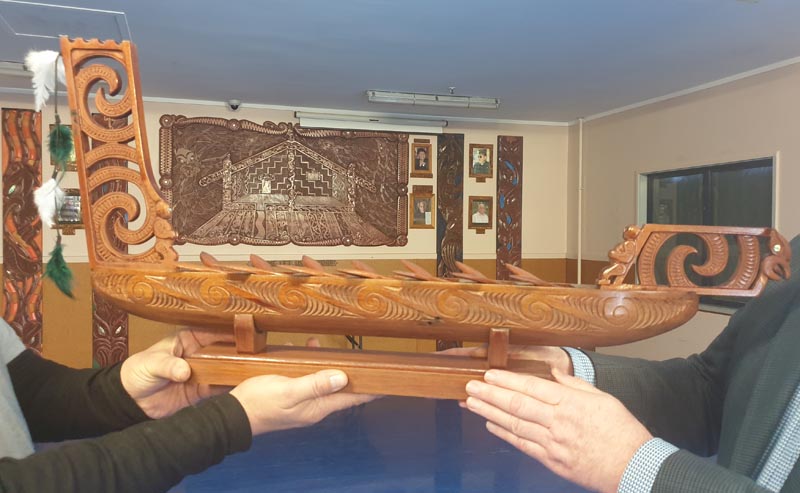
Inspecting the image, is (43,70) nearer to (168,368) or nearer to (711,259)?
(168,368)

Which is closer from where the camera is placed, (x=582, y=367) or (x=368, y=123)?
(x=582, y=367)

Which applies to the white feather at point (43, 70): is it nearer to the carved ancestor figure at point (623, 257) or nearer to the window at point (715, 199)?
the carved ancestor figure at point (623, 257)

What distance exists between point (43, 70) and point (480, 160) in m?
5.08

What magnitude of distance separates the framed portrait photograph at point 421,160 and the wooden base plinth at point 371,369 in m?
4.71

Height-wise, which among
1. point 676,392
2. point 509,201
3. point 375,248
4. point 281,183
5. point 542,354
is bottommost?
point 676,392

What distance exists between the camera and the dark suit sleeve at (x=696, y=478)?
815 mm

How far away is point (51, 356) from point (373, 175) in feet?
11.6

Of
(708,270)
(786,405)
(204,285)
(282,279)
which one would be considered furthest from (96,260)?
(786,405)

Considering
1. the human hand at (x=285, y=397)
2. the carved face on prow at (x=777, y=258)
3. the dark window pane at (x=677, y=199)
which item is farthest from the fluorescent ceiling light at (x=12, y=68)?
the dark window pane at (x=677, y=199)

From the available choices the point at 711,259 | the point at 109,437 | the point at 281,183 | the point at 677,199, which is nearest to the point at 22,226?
the point at 281,183

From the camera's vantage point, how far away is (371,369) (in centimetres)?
116

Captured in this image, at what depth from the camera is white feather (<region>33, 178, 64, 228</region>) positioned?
124 cm

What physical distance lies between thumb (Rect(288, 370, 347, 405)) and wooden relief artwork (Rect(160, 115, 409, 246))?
4.43 m

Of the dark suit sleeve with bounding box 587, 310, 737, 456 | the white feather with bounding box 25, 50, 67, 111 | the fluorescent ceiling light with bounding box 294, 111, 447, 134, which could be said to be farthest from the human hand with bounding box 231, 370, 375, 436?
the fluorescent ceiling light with bounding box 294, 111, 447, 134
